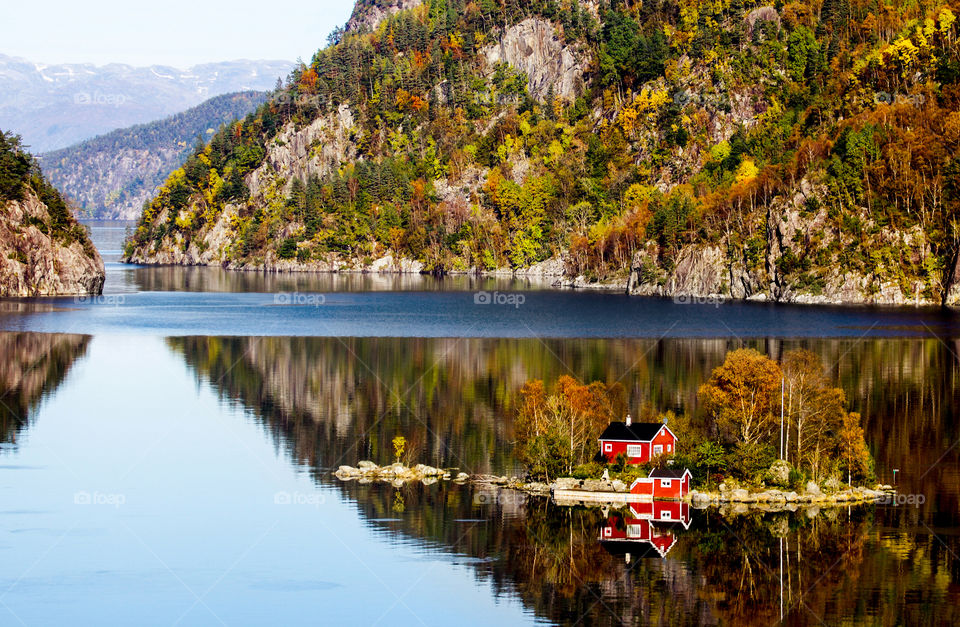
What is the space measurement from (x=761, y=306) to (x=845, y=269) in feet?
49.8

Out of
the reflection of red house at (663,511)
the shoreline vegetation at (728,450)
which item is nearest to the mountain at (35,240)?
the shoreline vegetation at (728,450)

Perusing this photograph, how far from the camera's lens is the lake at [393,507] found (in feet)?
164

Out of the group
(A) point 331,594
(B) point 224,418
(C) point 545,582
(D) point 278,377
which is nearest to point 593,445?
(C) point 545,582

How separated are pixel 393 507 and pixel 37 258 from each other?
144 meters

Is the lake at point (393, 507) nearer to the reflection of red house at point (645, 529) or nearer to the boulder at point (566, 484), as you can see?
the reflection of red house at point (645, 529)

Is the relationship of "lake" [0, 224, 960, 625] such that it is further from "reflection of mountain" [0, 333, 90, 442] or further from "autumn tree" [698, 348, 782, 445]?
"autumn tree" [698, 348, 782, 445]

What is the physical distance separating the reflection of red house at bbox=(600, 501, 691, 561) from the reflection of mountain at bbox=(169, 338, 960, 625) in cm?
51

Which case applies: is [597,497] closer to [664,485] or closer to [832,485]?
[664,485]

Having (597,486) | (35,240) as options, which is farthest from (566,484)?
(35,240)

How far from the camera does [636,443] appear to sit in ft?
220

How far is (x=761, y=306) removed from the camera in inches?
7008

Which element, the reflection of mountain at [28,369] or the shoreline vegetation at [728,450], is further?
the reflection of mountain at [28,369]

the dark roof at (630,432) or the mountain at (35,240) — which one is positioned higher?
the mountain at (35,240)

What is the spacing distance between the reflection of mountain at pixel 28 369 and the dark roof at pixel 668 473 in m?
42.5
